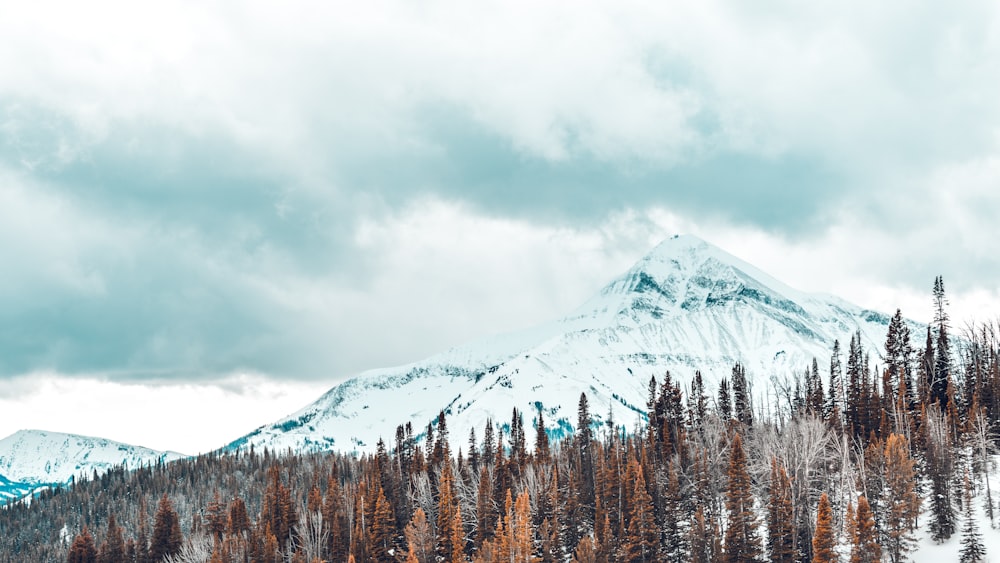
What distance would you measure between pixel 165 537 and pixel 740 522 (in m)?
96.4

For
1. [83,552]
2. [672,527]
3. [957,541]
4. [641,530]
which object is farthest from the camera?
[83,552]

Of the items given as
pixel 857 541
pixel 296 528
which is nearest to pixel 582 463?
pixel 296 528

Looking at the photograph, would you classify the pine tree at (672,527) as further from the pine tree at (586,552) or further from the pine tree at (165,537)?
the pine tree at (165,537)

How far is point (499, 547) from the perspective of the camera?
297 feet

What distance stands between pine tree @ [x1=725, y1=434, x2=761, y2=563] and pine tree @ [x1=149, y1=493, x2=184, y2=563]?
301 ft

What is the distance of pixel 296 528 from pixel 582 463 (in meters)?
45.5

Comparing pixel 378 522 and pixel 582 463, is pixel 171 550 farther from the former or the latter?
pixel 582 463

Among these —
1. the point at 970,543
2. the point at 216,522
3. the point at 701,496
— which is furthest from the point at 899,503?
the point at 216,522


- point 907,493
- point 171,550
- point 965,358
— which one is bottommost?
point 171,550

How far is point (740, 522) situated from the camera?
8431 centimetres

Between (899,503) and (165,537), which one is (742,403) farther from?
(165,537)

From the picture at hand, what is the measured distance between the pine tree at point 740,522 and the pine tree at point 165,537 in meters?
91.8

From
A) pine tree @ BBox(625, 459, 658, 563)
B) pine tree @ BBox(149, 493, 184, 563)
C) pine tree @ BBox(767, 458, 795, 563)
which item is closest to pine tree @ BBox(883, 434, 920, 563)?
pine tree @ BBox(767, 458, 795, 563)

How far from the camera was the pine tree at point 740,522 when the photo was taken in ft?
274
